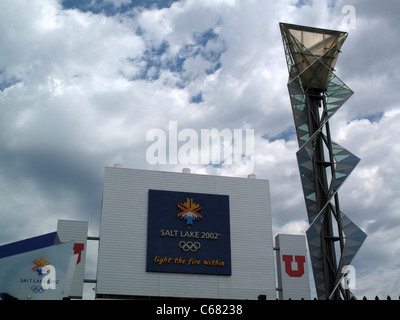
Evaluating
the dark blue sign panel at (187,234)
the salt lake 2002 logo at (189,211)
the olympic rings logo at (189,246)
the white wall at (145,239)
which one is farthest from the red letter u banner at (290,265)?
the salt lake 2002 logo at (189,211)

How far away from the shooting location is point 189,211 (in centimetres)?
4416

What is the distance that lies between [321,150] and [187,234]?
15022 millimetres

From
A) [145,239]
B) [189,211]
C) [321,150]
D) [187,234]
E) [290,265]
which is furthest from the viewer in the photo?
[290,265]

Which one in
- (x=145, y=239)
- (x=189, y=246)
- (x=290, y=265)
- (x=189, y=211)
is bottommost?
(x=290, y=265)

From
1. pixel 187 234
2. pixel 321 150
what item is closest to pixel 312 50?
pixel 321 150

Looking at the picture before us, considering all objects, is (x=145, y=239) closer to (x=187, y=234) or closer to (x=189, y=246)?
(x=187, y=234)

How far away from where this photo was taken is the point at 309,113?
115 ft

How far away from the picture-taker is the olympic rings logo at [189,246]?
141 feet

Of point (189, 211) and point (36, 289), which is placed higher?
point (189, 211)

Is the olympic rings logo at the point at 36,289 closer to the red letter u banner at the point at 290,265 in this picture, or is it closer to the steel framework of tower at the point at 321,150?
the steel framework of tower at the point at 321,150
